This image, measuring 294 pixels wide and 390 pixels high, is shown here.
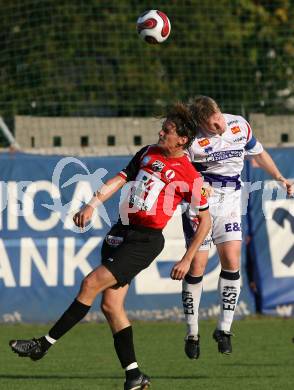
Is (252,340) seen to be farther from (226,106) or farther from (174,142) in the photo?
(226,106)

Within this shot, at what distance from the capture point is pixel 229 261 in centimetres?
1014

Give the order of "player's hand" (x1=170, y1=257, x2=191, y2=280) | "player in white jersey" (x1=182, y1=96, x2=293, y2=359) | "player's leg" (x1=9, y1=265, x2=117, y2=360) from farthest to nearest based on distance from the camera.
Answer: "player in white jersey" (x1=182, y1=96, x2=293, y2=359)
"player's leg" (x1=9, y1=265, x2=117, y2=360)
"player's hand" (x1=170, y1=257, x2=191, y2=280)

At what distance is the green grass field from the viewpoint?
9328mm

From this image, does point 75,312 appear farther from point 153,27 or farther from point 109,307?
point 153,27

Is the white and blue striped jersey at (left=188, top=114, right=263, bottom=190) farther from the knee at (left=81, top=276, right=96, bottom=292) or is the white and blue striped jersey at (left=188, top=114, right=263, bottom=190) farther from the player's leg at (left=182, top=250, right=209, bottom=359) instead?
the knee at (left=81, top=276, right=96, bottom=292)

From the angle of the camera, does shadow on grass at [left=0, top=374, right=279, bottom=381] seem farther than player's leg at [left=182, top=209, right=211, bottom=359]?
No

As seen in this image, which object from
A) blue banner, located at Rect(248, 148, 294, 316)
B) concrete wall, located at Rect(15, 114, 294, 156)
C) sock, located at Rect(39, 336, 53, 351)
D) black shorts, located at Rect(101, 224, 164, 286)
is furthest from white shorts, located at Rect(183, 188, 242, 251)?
concrete wall, located at Rect(15, 114, 294, 156)

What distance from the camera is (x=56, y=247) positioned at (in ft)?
47.6

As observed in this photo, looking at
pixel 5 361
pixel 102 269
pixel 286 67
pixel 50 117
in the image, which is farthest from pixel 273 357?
pixel 286 67

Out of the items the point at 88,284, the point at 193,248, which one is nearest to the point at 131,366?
the point at 88,284

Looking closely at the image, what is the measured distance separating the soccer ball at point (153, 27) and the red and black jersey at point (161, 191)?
269cm

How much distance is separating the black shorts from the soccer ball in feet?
10.0

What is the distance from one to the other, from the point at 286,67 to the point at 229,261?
34.6 feet

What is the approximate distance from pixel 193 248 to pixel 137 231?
0.46 m
